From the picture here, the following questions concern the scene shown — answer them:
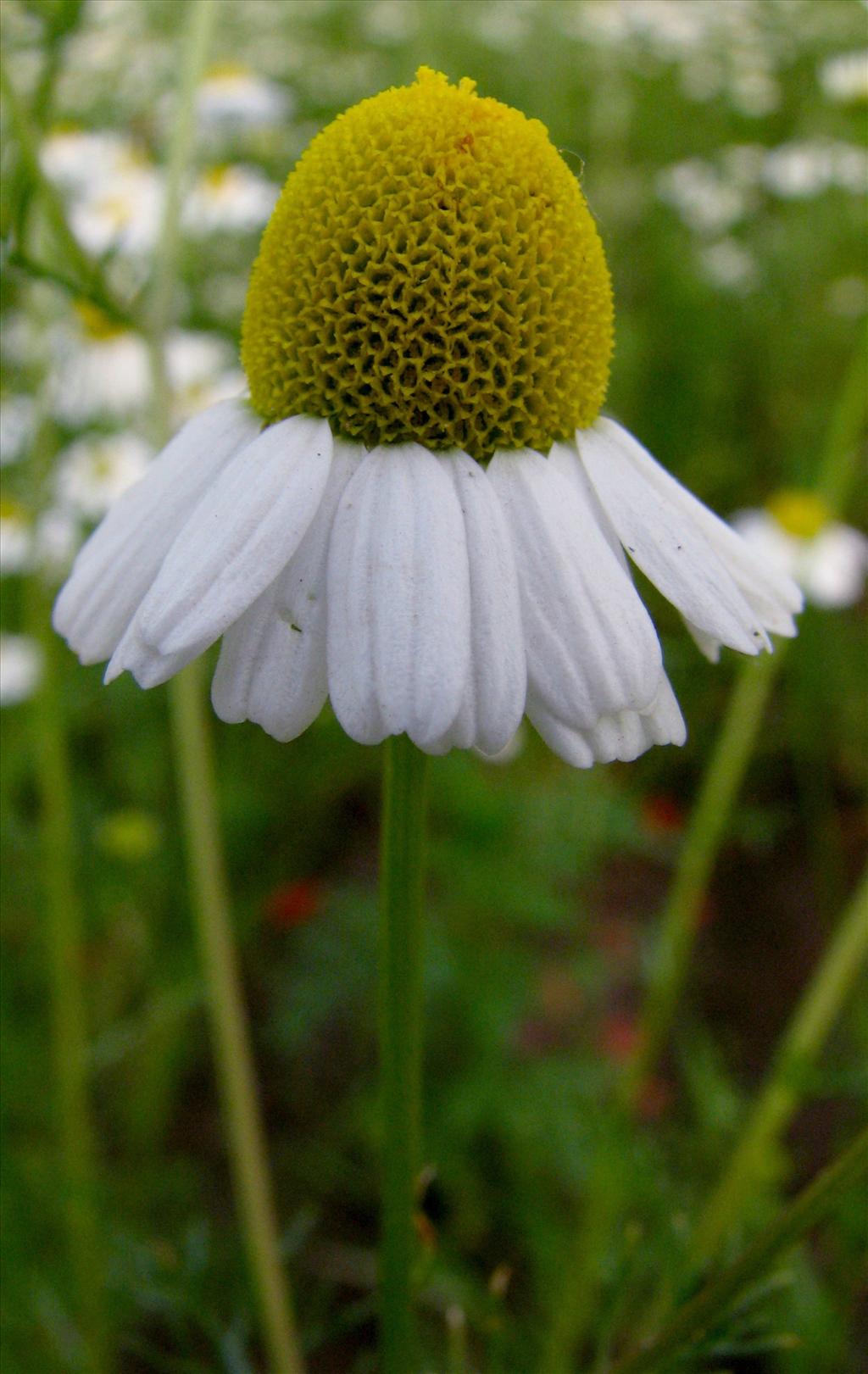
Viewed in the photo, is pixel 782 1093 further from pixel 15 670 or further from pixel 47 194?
pixel 15 670

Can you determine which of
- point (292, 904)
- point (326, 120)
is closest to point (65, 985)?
Result: point (292, 904)

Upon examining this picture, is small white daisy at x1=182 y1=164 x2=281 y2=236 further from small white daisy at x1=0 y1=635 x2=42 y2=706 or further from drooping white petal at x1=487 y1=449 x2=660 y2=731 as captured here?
drooping white petal at x1=487 y1=449 x2=660 y2=731

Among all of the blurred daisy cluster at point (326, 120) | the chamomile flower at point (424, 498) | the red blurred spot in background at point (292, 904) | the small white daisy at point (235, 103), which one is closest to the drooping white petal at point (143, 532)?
the chamomile flower at point (424, 498)

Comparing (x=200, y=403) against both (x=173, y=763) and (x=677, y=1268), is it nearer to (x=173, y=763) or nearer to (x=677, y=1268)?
(x=173, y=763)

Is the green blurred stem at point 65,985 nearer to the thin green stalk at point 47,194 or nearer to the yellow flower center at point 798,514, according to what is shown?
the thin green stalk at point 47,194

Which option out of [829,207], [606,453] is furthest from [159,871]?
[829,207]

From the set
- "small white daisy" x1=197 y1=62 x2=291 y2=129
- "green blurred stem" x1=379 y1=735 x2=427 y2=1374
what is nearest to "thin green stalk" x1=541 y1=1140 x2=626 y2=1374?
"green blurred stem" x1=379 y1=735 x2=427 y2=1374
